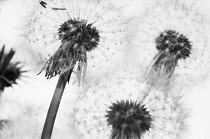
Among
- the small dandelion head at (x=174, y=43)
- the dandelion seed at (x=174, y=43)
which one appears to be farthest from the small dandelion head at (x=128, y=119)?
the small dandelion head at (x=174, y=43)

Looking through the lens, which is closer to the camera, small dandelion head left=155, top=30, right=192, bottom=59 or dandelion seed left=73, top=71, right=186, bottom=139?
dandelion seed left=73, top=71, right=186, bottom=139

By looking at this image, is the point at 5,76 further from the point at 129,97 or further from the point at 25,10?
the point at 129,97

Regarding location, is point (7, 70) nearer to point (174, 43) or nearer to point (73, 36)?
point (73, 36)

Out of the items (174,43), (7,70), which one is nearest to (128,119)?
(174,43)

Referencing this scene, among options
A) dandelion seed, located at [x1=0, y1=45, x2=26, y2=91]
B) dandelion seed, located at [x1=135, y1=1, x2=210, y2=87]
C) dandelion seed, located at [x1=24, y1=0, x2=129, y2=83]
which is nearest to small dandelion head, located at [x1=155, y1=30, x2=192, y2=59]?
dandelion seed, located at [x1=135, y1=1, x2=210, y2=87]

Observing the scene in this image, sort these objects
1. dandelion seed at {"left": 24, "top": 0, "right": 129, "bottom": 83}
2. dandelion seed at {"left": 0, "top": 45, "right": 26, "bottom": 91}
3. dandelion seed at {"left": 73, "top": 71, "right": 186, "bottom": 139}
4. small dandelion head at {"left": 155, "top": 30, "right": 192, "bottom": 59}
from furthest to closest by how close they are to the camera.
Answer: small dandelion head at {"left": 155, "top": 30, "right": 192, "bottom": 59} → dandelion seed at {"left": 73, "top": 71, "right": 186, "bottom": 139} → dandelion seed at {"left": 24, "top": 0, "right": 129, "bottom": 83} → dandelion seed at {"left": 0, "top": 45, "right": 26, "bottom": 91}

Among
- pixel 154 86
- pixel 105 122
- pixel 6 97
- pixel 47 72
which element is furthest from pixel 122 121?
pixel 6 97

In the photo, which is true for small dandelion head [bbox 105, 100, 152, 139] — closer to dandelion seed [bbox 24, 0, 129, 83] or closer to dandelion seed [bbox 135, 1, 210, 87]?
dandelion seed [bbox 135, 1, 210, 87]

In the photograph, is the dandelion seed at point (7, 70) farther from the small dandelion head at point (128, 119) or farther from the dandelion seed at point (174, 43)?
the dandelion seed at point (174, 43)
